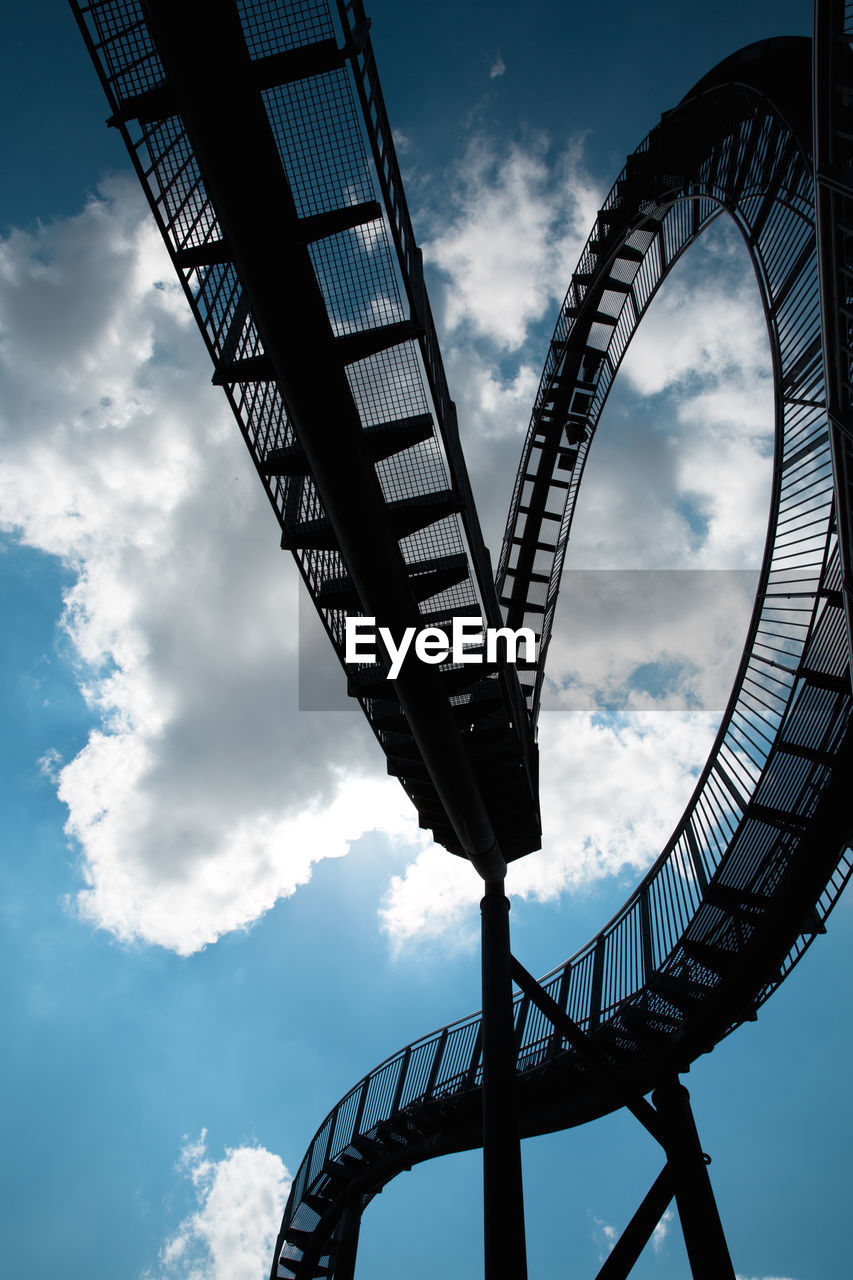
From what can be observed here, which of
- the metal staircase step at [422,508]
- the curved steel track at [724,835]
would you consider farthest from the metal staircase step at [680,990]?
the metal staircase step at [422,508]

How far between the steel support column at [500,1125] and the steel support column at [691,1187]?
1.62 metres

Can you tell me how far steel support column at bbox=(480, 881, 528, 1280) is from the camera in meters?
7.12

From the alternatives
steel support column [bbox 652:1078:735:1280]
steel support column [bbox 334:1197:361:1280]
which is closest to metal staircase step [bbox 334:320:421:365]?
steel support column [bbox 652:1078:735:1280]

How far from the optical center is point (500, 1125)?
790cm

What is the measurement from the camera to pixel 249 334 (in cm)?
612

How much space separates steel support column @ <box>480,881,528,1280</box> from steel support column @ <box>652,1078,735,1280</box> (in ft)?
5.30

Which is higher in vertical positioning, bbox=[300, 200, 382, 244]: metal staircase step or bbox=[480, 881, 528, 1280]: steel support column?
bbox=[300, 200, 382, 244]: metal staircase step

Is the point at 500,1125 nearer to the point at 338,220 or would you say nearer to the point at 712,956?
the point at 712,956

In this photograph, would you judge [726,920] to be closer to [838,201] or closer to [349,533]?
Answer: [349,533]

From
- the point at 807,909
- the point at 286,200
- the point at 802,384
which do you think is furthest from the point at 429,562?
the point at 807,909

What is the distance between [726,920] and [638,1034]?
74.6 inches

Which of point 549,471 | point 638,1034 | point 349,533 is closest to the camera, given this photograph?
point 349,533

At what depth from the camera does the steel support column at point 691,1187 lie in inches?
263

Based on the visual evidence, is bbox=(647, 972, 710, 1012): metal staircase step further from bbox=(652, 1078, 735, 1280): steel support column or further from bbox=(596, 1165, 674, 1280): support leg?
bbox=(596, 1165, 674, 1280): support leg
